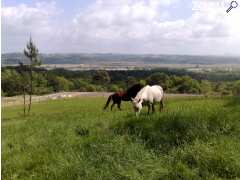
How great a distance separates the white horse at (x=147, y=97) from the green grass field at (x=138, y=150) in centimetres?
494

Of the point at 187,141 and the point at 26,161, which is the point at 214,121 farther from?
the point at 26,161

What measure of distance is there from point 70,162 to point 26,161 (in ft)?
4.97

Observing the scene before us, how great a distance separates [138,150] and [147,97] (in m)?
9.24

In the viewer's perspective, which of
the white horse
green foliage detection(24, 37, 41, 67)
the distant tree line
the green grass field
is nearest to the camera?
the green grass field

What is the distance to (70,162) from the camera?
8266 millimetres

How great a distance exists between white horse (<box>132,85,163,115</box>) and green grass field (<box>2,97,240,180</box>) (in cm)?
494

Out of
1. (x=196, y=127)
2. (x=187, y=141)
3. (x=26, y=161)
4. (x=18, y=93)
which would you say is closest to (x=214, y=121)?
(x=196, y=127)

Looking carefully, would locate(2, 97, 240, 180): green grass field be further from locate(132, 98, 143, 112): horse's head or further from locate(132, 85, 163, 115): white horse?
locate(132, 85, 163, 115): white horse

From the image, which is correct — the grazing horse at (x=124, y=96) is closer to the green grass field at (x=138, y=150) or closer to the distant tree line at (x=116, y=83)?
the green grass field at (x=138, y=150)

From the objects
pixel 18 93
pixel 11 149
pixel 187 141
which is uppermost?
pixel 187 141

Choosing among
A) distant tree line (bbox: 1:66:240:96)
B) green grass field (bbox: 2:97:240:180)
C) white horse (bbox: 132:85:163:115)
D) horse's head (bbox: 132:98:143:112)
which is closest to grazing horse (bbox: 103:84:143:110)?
white horse (bbox: 132:85:163:115)

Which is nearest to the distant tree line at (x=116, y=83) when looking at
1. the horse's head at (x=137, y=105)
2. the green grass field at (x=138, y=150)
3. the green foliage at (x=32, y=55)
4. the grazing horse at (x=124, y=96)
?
the green foliage at (x=32, y=55)

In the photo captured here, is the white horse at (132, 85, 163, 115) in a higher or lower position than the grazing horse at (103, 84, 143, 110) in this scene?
higher

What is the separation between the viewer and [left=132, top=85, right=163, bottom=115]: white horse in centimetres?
1667
